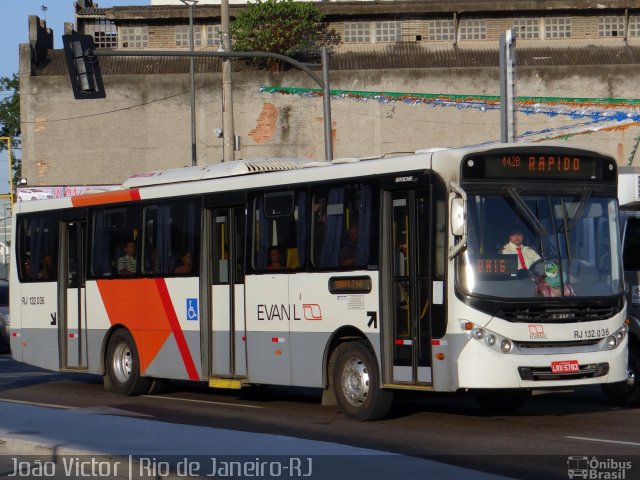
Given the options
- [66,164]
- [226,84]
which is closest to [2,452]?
[226,84]

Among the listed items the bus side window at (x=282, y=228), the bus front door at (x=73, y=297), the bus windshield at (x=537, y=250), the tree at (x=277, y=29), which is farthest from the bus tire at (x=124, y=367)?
the tree at (x=277, y=29)

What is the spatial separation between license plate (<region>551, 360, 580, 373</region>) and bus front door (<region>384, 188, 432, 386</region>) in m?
1.36

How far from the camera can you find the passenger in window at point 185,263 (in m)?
18.4

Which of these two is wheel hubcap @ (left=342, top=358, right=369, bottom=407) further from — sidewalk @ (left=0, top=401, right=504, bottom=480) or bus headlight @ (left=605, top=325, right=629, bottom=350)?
bus headlight @ (left=605, top=325, right=629, bottom=350)

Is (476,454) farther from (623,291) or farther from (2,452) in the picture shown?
(2,452)

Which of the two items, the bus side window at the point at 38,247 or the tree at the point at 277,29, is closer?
the bus side window at the point at 38,247

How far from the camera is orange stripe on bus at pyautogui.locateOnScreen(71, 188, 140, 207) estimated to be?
1986 centimetres

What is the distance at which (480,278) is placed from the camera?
45.2ft

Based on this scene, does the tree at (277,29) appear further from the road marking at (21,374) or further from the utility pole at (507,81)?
the road marking at (21,374)

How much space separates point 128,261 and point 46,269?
8.12 feet

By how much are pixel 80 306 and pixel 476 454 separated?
1051 centimetres

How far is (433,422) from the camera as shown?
14984 millimetres

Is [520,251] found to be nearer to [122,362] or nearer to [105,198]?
[122,362]

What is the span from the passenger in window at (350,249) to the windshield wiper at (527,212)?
210cm
